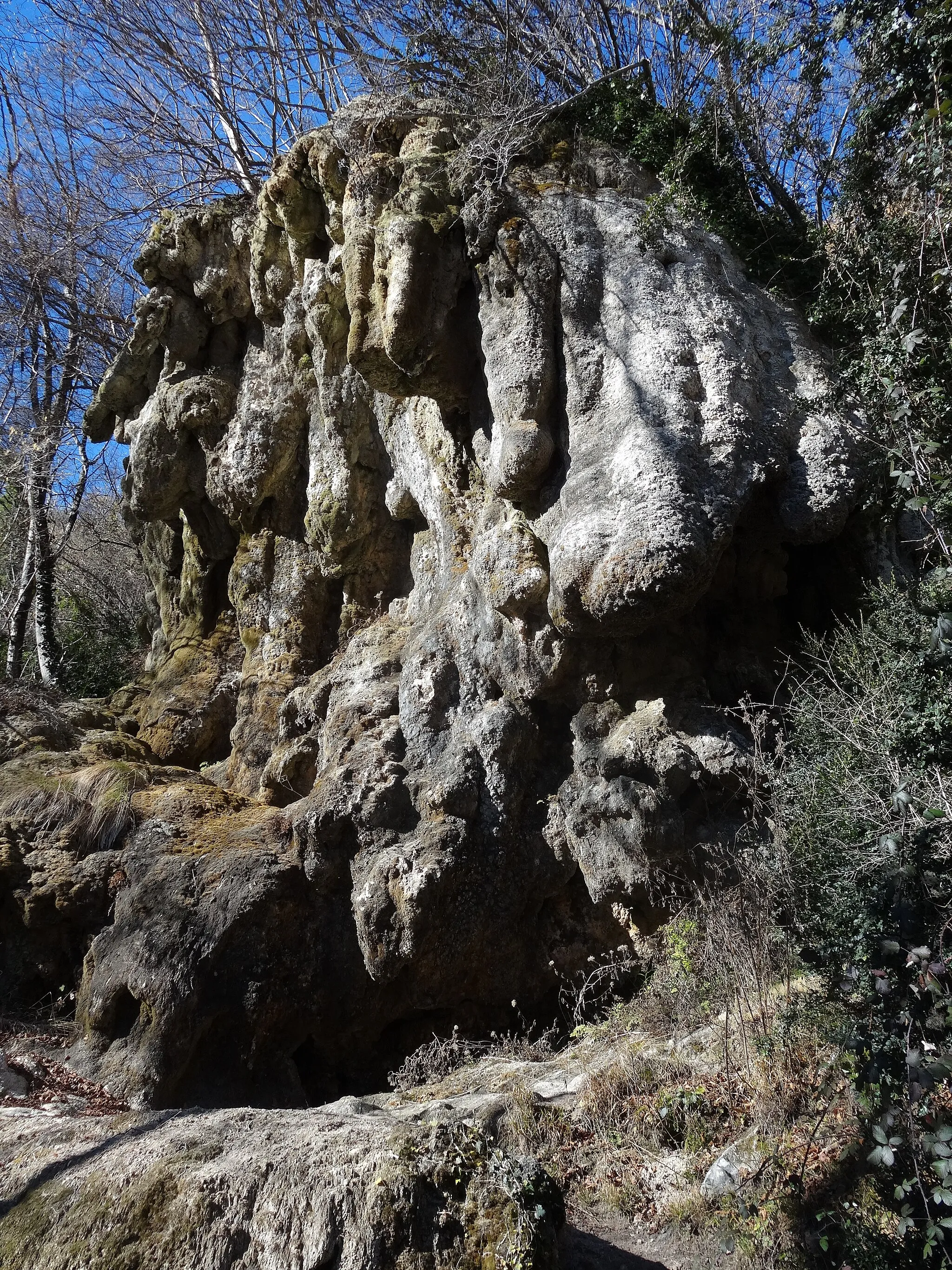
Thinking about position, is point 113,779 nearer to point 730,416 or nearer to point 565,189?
point 730,416

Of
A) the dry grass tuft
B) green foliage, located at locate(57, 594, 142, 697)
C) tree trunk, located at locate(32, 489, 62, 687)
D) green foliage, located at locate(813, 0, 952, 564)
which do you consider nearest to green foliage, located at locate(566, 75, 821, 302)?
green foliage, located at locate(813, 0, 952, 564)

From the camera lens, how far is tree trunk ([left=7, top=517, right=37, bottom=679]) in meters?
12.7

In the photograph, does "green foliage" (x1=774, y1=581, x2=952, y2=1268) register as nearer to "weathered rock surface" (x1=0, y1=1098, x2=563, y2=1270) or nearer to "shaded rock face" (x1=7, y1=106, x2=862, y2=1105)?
"shaded rock face" (x1=7, y1=106, x2=862, y2=1105)

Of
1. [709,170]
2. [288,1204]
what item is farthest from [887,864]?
[709,170]

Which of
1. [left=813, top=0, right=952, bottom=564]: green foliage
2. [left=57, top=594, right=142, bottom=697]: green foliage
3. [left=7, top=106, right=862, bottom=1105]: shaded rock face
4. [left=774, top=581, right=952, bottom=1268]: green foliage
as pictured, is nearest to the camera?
[left=774, top=581, right=952, bottom=1268]: green foliage

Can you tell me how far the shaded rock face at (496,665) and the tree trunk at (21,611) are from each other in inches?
209

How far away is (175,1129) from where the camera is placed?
3.53m

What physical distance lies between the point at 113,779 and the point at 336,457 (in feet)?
12.5

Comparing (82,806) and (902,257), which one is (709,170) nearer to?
(902,257)

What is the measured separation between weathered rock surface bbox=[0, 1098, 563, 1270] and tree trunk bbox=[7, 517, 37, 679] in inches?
414

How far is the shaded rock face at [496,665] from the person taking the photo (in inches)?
246

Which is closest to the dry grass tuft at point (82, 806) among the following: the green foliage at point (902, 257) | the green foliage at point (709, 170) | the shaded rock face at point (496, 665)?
the shaded rock face at point (496, 665)

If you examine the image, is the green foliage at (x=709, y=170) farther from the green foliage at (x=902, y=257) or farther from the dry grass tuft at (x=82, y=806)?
the dry grass tuft at (x=82, y=806)

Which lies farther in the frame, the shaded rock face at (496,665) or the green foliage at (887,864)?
the shaded rock face at (496,665)
